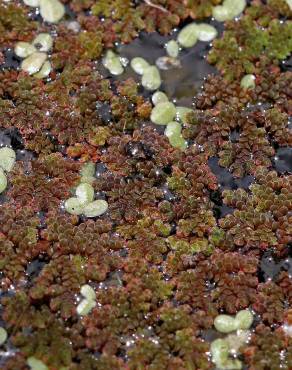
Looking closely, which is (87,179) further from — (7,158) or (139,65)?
(139,65)

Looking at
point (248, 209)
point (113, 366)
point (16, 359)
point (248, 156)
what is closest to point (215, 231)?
point (248, 209)

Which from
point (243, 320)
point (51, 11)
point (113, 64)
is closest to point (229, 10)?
point (113, 64)

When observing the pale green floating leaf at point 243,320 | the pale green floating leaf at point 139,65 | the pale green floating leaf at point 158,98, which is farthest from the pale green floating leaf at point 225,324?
the pale green floating leaf at point 139,65

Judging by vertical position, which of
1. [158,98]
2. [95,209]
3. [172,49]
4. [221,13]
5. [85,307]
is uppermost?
[221,13]

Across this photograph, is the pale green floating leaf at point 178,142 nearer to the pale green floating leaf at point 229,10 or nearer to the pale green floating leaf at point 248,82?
the pale green floating leaf at point 248,82

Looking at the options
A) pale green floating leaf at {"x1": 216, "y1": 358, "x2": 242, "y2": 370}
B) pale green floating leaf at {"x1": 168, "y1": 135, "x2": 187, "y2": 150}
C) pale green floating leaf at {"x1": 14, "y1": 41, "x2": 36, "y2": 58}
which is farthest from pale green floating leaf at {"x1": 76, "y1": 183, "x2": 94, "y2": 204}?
pale green floating leaf at {"x1": 216, "y1": 358, "x2": 242, "y2": 370}

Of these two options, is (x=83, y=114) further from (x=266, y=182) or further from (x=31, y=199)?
(x=266, y=182)
